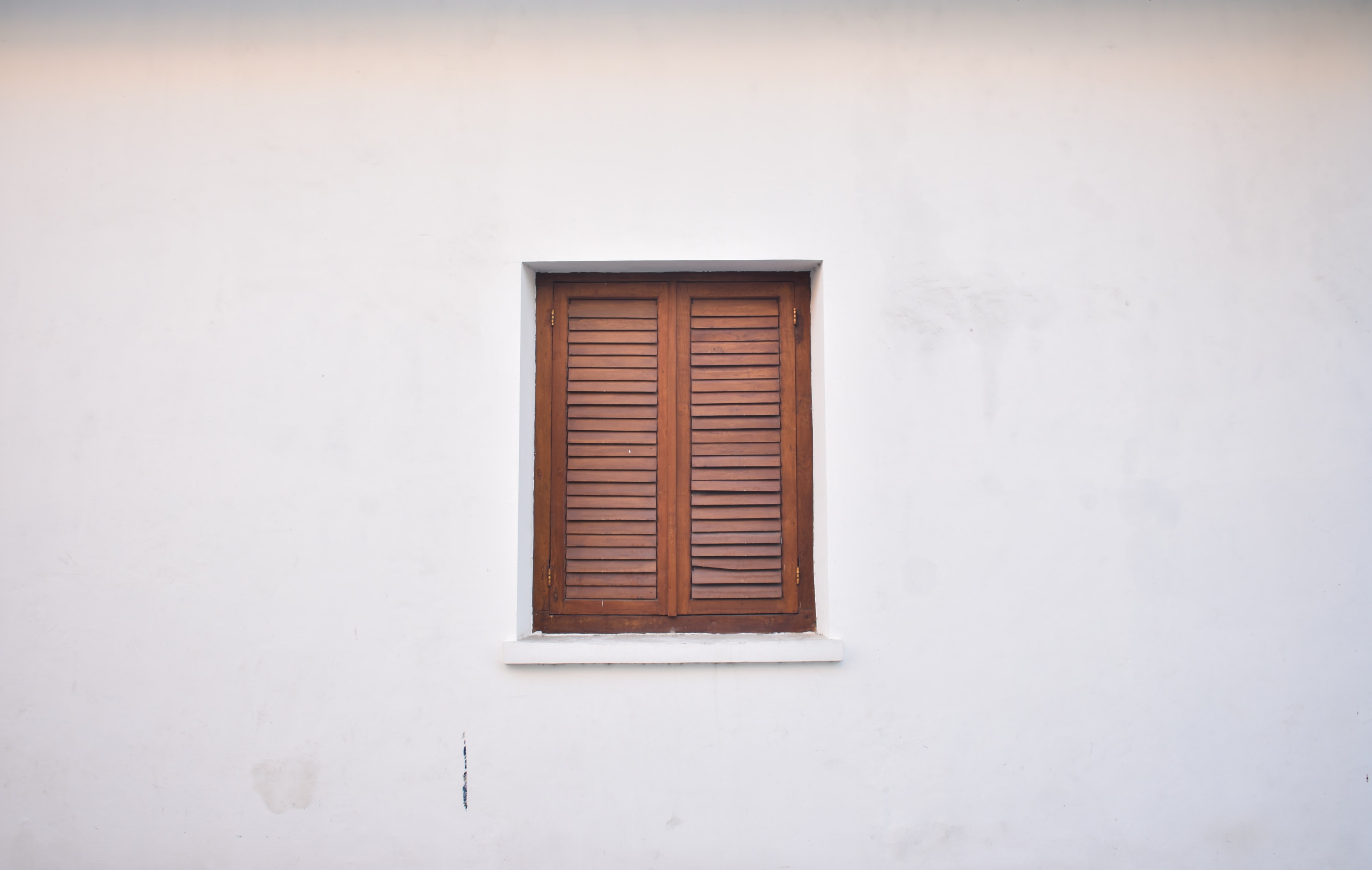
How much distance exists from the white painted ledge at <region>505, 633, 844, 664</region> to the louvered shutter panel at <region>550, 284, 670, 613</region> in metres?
0.21

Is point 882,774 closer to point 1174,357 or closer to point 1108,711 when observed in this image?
point 1108,711

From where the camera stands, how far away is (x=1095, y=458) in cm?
295

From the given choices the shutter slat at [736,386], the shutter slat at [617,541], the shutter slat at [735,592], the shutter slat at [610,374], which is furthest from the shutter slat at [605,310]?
the shutter slat at [735,592]

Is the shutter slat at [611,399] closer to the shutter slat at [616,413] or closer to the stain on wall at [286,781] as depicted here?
the shutter slat at [616,413]

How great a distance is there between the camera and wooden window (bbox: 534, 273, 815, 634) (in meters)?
3.08

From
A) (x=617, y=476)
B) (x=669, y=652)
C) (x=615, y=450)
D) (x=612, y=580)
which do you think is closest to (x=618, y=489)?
(x=617, y=476)

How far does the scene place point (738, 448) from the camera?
3113mm

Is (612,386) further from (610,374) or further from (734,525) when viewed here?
(734,525)

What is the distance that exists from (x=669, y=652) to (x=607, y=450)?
32.9 inches

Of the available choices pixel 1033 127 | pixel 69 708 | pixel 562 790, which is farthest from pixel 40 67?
pixel 1033 127

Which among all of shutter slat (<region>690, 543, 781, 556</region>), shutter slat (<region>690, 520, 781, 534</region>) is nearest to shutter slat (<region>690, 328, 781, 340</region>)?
shutter slat (<region>690, 520, 781, 534</region>)

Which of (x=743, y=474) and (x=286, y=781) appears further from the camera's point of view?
(x=743, y=474)

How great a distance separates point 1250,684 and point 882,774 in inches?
57.4

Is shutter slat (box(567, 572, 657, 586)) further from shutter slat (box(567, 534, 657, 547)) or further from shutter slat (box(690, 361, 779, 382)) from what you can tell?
shutter slat (box(690, 361, 779, 382))
